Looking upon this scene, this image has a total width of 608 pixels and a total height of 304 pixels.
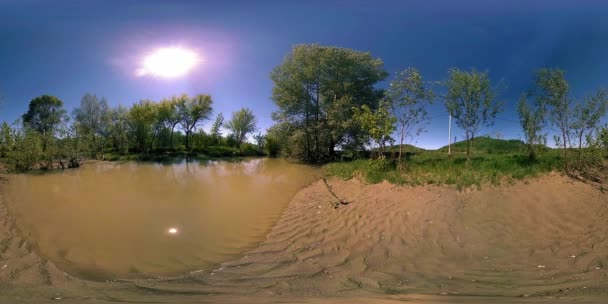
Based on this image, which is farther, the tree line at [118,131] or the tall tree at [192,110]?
the tall tree at [192,110]

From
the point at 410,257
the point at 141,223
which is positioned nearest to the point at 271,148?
the point at 141,223

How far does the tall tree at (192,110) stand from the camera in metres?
43.2

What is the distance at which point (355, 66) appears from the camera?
78.1 ft

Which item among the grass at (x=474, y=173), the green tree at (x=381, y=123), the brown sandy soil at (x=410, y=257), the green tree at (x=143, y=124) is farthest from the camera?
the green tree at (x=143, y=124)

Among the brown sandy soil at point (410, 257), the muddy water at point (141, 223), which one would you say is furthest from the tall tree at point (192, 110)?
the brown sandy soil at point (410, 257)

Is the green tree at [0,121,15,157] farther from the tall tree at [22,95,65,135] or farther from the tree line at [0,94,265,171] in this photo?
the tall tree at [22,95,65,135]

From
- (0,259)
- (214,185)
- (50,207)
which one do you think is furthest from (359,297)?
(214,185)

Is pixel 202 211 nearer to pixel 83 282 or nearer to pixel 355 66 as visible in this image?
pixel 83 282

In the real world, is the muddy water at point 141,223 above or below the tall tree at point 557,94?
below

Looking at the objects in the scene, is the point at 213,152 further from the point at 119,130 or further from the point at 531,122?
the point at 531,122

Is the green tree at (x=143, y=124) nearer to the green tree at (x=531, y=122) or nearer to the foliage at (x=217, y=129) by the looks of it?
the foliage at (x=217, y=129)

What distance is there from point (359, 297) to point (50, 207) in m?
10.8

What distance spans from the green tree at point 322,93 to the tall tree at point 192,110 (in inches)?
896

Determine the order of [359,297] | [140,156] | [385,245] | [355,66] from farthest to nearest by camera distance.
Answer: [140,156] < [355,66] < [385,245] < [359,297]
